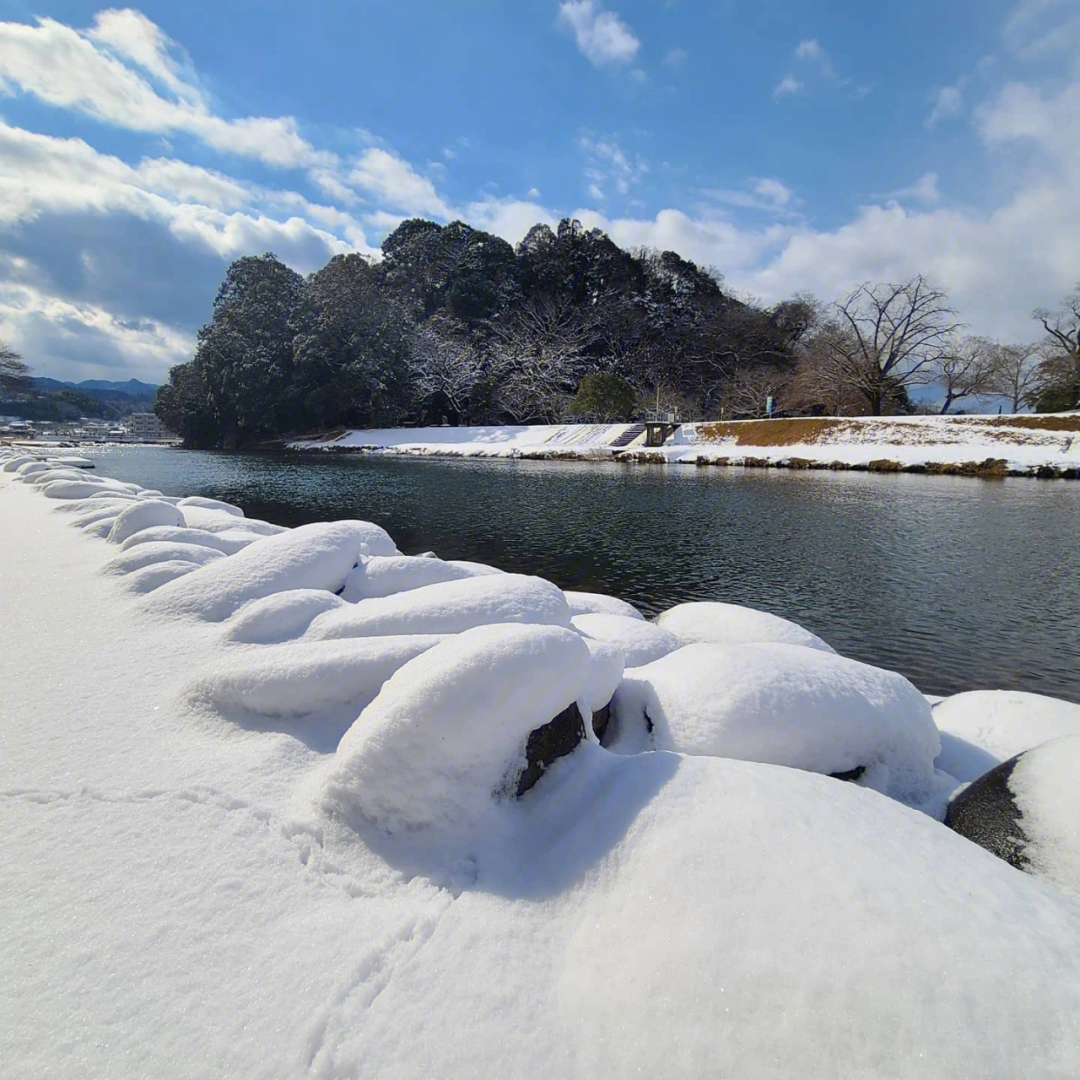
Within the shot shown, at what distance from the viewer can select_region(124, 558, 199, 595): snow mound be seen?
3996mm

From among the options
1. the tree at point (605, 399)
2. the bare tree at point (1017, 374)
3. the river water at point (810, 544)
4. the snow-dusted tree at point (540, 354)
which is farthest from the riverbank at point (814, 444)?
the bare tree at point (1017, 374)

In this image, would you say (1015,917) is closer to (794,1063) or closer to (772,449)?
(794,1063)

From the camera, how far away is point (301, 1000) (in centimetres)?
130

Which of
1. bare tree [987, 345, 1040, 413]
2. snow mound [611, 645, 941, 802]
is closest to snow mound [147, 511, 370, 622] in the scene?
snow mound [611, 645, 941, 802]

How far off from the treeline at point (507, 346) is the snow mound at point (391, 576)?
32.7 metres

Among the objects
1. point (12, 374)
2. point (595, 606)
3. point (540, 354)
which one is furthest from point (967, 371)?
point (12, 374)

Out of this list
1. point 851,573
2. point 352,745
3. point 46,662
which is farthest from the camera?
point 851,573

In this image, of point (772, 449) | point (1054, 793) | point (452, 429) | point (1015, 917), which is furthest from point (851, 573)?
point (452, 429)

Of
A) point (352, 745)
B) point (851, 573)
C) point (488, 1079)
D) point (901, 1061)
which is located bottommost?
point (851, 573)

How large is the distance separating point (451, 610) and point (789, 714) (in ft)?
5.80

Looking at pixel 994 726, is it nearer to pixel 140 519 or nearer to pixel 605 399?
pixel 140 519

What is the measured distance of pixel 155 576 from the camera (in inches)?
161

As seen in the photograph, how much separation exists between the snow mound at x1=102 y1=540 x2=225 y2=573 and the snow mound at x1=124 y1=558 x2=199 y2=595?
5.2 inches

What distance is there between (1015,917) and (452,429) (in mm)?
37243
